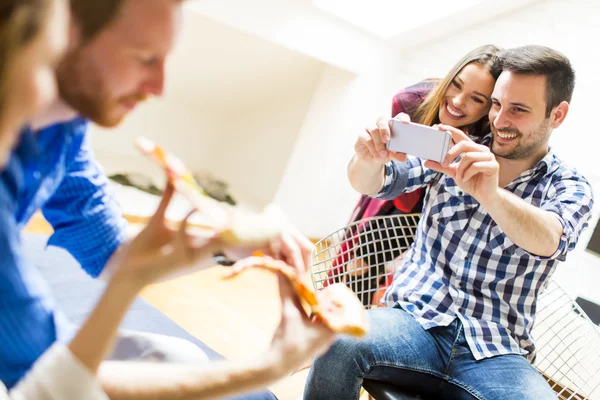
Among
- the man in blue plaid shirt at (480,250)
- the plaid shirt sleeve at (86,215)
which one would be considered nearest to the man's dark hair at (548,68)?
the man in blue plaid shirt at (480,250)

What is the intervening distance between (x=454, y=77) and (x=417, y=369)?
943mm

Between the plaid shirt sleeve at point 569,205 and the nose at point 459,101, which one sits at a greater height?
the nose at point 459,101

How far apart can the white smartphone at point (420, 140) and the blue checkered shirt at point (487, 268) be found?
192 mm

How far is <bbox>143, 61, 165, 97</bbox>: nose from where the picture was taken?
1.67 feet

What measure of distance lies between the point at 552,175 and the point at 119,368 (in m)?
1.16

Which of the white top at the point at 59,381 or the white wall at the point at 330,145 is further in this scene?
the white wall at the point at 330,145

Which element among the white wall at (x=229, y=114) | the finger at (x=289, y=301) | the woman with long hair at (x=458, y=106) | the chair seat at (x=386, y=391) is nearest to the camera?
the finger at (x=289, y=301)

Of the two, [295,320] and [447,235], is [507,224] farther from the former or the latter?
[295,320]

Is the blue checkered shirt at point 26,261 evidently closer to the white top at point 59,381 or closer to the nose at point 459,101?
the white top at point 59,381

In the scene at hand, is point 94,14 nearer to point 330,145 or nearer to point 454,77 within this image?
point 454,77

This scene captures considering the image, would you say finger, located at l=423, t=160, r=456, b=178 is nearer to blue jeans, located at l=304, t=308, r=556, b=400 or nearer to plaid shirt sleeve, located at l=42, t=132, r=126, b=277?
blue jeans, located at l=304, t=308, r=556, b=400

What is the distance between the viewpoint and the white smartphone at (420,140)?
1.17 m

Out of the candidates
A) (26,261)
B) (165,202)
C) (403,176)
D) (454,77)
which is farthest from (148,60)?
(454,77)

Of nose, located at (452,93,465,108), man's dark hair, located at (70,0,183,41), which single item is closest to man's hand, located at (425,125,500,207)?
nose, located at (452,93,465,108)
